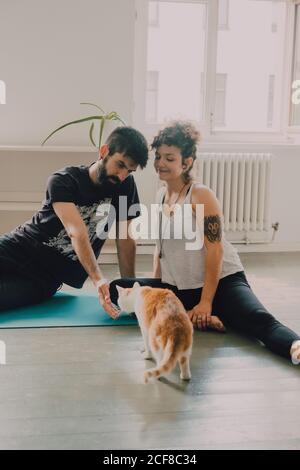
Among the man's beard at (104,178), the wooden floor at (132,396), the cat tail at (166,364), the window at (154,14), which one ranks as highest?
the window at (154,14)

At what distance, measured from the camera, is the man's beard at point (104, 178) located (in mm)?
2689

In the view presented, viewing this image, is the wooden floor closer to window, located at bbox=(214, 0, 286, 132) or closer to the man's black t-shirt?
the man's black t-shirt

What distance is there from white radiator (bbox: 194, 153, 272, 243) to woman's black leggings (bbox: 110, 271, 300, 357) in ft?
6.05

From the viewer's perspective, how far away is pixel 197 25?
4730 mm

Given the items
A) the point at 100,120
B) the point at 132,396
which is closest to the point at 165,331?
the point at 132,396

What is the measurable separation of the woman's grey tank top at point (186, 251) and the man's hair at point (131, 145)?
0.86 feet

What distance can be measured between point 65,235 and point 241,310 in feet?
2.79

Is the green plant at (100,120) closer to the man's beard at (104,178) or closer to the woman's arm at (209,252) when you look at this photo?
the man's beard at (104,178)

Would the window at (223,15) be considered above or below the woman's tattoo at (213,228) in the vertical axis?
above

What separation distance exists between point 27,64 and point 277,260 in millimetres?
2129

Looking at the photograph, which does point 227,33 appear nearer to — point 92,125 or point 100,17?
point 100,17

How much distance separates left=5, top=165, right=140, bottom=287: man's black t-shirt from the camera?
2.81 m

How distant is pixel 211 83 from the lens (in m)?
4.75

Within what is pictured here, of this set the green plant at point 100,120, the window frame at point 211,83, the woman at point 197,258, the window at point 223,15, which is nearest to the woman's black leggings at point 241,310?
the woman at point 197,258
